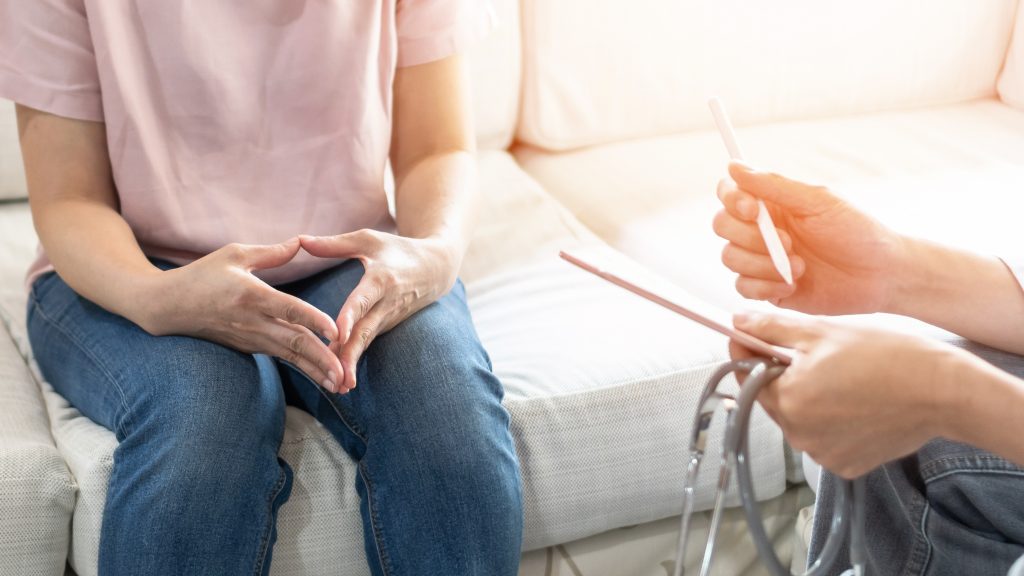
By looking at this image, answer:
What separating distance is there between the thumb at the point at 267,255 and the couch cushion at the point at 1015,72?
1552mm

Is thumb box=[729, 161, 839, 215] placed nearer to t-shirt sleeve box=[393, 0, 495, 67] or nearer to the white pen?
the white pen

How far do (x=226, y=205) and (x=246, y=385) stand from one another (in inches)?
9.5

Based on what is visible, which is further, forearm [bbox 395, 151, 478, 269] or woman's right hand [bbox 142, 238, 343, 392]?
forearm [bbox 395, 151, 478, 269]

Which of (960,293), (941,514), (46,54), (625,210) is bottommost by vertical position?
(625,210)

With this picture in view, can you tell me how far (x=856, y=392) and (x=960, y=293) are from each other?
36 centimetres

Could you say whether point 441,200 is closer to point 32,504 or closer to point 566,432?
point 566,432

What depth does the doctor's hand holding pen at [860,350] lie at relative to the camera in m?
0.67

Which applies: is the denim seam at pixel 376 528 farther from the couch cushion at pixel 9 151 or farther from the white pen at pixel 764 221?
the couch cushion at pixel 9 151

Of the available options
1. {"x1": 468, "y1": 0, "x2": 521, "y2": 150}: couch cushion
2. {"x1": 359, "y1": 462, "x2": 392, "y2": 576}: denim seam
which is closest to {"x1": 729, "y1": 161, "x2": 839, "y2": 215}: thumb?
{"x1": 359, "y1": 462, "x2": 392, "y2": 576}: denim seam

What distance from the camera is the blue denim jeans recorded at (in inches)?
34.7

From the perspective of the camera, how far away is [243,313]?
0.94 meters

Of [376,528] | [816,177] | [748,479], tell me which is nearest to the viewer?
[748,479]

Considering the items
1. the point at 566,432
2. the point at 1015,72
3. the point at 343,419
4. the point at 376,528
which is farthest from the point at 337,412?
the point at 1015,72

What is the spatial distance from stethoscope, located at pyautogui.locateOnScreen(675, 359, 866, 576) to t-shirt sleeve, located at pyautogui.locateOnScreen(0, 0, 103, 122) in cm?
72
